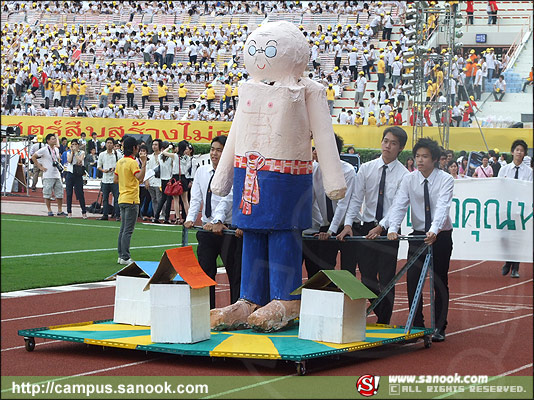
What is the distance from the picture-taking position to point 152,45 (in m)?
40.1

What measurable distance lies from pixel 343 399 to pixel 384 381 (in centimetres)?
54

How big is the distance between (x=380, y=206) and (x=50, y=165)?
34.8 ft

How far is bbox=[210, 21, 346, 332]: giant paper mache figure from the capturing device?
704 centimetres

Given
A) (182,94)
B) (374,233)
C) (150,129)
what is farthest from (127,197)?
(182,94)

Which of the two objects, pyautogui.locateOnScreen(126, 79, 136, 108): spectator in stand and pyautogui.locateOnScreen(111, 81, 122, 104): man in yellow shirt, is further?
pyautogui.locateOnScreen(111, 81, 122, 104): man in yellow shirt

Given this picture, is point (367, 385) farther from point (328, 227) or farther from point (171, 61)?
point (171, 61)

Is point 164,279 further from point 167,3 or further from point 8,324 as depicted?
point 167,3

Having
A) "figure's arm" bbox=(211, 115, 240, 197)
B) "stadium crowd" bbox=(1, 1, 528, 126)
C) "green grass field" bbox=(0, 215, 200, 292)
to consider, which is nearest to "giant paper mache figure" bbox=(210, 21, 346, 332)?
"figure's arm" bbox=(211, 115, 240, 197)

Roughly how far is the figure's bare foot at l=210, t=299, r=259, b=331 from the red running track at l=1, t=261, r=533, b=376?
20.0 inches

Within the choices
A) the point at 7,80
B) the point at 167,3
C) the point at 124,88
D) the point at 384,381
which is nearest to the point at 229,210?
the point at 384,381

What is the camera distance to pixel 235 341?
260 inches

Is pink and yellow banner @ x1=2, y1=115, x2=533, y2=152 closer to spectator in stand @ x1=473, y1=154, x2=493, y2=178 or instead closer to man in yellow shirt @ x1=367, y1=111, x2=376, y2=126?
man in yellow shirt @ x1=367, y1=111, x2=376, y2=126

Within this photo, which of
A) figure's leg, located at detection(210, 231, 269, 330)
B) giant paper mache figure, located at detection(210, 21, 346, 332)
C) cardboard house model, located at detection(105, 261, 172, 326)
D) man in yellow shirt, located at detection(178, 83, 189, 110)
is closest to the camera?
giant paper mache figure, located at detection(210, 21, 346, 332)

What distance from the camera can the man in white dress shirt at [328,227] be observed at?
785cm
